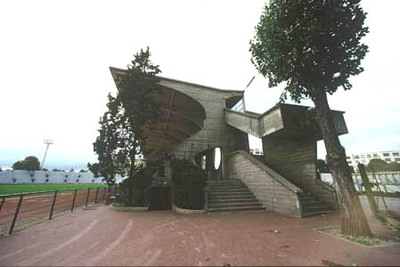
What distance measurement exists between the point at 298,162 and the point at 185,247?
854cm

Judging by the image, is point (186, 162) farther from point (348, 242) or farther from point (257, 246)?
point (348, 242)

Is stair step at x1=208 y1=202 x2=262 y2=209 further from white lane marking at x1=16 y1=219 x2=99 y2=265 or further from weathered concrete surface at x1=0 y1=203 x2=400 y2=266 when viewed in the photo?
white lane marking at x1=16 y1=219 x2=99 y2=265

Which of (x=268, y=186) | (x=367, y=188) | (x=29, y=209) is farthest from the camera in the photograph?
(x=29, y=209)

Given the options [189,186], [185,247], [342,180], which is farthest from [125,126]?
[342,180]

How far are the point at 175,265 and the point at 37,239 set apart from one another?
4.03 meters

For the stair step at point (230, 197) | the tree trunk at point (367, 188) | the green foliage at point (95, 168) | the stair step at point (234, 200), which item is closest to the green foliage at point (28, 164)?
the green foliage at point (95, 168)

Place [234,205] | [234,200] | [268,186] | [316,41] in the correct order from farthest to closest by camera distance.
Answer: [234,200] → [234,205] → [268,186] → [316,41]

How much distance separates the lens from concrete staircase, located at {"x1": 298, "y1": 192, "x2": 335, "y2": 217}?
7.03m

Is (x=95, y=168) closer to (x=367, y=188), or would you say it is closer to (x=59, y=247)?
(x=59, y=247)

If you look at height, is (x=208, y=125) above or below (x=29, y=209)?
above

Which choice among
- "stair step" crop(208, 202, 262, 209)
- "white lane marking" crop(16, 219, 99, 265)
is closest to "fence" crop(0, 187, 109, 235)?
"white lane marking" crop(16, 219, 99, 265)

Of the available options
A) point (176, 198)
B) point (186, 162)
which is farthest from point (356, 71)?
point (176, 198)

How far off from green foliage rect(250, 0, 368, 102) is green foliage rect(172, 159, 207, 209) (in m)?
5.98

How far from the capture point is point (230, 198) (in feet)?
30.2
